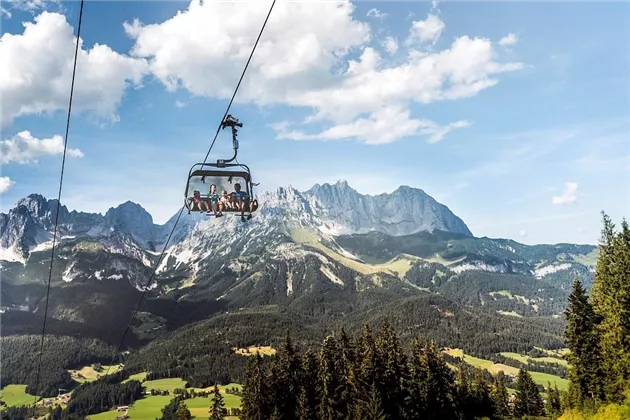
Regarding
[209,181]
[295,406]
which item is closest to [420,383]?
[295,406]

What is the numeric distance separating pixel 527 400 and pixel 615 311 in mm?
55640

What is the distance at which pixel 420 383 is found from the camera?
64312 millimetres

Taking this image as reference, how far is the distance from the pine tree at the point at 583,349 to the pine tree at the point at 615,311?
40.9 inches

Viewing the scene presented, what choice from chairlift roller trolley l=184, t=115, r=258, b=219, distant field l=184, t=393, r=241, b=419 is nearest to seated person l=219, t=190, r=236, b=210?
chairlift roller trolley l=184, t=115, r=258, b=219

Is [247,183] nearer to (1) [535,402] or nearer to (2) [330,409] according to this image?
(2) [330,409]

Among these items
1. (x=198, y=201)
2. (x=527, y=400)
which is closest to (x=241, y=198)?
(x=198, y=201)

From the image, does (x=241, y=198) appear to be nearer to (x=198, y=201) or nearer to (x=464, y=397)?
(x=198, y=201)

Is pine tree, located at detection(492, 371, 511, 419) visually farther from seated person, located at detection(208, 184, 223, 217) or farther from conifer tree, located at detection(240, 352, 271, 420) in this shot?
seated person, located at detection(208, 184, 223, 217)

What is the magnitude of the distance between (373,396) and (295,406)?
12352 millimetres

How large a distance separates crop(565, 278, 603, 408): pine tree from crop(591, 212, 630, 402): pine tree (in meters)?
1.04

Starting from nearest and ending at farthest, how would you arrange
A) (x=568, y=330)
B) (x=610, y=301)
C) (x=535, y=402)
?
(x=610, y=301) → (x=568, y=330) → (x=535, y=402)

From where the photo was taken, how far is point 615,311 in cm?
4625

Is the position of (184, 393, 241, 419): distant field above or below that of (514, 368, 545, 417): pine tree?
below

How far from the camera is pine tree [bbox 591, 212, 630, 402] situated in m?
45.4
